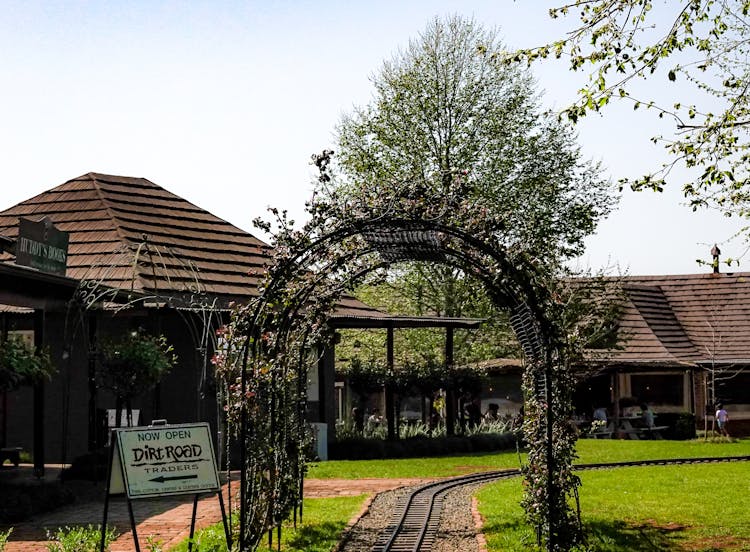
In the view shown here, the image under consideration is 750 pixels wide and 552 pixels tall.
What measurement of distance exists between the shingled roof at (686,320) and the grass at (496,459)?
5889 millimetres

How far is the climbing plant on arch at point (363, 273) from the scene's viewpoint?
36.7 feet

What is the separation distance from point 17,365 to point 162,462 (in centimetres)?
597

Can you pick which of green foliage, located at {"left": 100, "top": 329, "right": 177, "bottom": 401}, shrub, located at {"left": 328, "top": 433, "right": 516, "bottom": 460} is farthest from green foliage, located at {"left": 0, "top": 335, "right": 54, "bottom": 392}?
shrub, located at {"left": 328, "top": 433, "right": 516, "bottom": 460}

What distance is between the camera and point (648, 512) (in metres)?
15.3

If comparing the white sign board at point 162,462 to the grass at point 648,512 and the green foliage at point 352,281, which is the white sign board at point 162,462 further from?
the grass at point 648,512

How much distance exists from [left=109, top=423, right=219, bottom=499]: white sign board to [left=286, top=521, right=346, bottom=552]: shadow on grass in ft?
7.15

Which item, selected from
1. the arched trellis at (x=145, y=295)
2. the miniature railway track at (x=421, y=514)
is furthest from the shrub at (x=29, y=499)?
the miniature railway track at (x=421, y=514)

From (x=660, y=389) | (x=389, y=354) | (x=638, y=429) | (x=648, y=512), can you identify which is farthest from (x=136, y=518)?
(x=660, y=389)

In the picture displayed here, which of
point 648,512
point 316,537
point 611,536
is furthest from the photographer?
point 648,512

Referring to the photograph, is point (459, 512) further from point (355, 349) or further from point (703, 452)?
point (355, 349)

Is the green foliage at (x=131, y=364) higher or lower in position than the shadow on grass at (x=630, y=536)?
higher

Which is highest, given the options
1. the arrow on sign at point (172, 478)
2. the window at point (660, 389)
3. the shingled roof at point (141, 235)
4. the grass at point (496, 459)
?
the shingled roof at point (141, 235)

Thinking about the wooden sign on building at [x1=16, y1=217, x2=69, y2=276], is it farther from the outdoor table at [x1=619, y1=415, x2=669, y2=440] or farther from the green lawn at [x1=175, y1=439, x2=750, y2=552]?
the outdoor table at [x1=619, y1=415, x2=669, y2=440]

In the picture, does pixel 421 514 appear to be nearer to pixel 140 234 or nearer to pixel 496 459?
pixel 496 459
